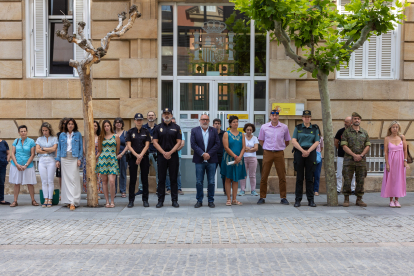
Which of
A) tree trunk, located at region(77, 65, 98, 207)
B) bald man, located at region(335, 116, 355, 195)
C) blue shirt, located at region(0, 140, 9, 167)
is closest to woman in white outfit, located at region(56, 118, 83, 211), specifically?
tree trunk, located at region(77, 65, 98, 207)

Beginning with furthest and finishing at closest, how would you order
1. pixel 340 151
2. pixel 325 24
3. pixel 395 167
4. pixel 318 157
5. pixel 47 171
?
pixel 340 151, pixel 318 157, pixel 47 171, pixel 395 167, pixel 325 24

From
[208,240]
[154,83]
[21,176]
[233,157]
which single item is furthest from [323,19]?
[21,176]

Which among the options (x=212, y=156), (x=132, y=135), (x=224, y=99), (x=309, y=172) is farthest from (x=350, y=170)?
(x=132, y=135)

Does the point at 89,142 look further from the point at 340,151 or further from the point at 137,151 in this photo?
the point at 340,151

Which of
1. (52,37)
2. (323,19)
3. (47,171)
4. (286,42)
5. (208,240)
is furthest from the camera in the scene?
(52,37)

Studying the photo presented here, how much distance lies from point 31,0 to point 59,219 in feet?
22.0

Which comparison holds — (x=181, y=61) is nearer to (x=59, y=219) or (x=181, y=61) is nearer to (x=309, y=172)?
(x=309, y=172)

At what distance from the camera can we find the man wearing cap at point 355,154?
32.1 feet

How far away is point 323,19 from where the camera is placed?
8961 mm

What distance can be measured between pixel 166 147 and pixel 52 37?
17.3ft

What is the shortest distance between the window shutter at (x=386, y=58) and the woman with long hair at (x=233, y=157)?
191 inches

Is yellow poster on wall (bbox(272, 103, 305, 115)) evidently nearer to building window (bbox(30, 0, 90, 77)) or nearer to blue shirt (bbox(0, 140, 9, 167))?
building window (bbox(30, 0, 90, 77))

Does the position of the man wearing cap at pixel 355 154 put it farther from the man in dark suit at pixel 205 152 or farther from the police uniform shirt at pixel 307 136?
the man in dark suit at pixel 205 152

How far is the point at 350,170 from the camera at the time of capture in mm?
9867
